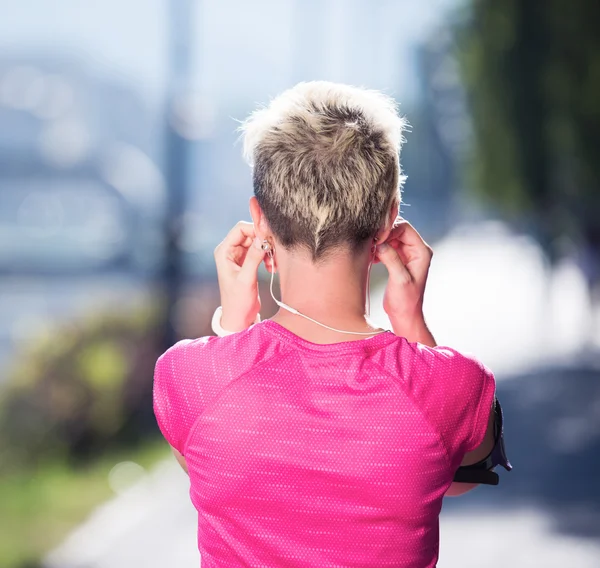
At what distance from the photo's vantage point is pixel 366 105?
1.63 metres

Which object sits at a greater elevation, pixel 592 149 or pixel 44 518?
pixel 592 149

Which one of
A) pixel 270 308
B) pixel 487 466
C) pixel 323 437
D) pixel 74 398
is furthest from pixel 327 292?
pixel 270 308

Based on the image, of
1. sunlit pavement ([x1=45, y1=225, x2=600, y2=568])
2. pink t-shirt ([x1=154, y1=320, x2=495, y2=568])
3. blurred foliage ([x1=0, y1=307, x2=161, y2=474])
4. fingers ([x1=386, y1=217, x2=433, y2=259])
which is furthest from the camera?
blurred foliage ([x1=0, y1=307, x2=161, y2=474])

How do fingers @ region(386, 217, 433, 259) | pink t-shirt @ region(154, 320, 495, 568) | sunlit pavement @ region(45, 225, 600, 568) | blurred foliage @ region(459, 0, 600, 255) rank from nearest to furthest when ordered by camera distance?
pink t-shirt @ region(154, 320, 495, 568) → fingers @ region(386, 217, 433, 259) → sunlit pavement @ region(45, 225, 600, 568) → blurred foliage @ region(459, 0, 600, 255)

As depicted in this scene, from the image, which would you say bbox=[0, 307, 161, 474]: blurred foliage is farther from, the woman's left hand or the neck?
the neck

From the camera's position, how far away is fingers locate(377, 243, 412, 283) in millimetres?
1719

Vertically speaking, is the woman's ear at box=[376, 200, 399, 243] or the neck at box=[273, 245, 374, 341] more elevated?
the woman's ear at box=[376, 200, 399, 243]

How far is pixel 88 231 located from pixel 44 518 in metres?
30.1

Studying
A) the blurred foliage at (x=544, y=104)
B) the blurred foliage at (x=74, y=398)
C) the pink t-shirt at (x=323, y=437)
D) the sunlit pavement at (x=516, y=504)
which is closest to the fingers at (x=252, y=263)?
the pink t-shirt at (x=323, y=437)

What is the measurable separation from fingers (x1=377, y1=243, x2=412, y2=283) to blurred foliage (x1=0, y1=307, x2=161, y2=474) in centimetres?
515

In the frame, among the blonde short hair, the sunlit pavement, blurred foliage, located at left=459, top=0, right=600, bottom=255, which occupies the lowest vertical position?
the sunlit pavement

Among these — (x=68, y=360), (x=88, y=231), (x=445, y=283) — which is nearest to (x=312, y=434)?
(x=68, y=360)

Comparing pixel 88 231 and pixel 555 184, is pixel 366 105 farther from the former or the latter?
pixel 88 231

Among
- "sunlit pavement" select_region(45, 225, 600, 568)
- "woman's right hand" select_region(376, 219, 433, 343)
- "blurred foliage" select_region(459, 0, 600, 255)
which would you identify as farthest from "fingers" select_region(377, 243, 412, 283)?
"blurred foliage" select_region(459, 0, 600, 255)
